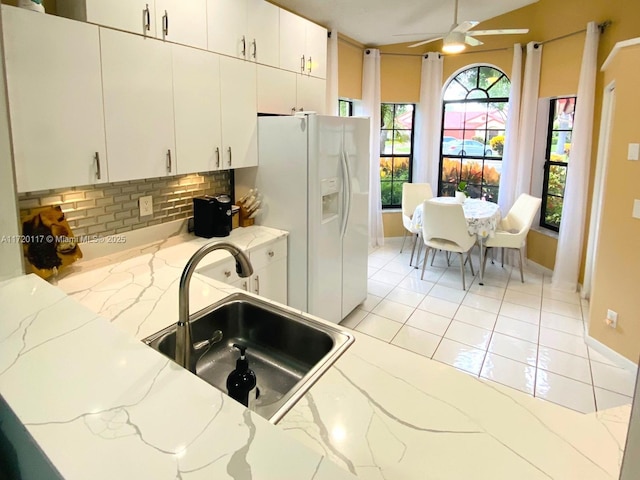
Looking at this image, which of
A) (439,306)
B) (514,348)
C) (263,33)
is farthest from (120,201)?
(514,348)

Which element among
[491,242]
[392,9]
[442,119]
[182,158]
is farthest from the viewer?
[442,119]

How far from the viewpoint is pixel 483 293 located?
4203 mm

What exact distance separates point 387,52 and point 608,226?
371 centimetres

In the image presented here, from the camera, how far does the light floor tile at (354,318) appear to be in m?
3.51

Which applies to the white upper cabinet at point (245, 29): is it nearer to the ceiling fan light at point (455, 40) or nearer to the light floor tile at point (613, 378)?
the ceiling fan light at point (455, 40)

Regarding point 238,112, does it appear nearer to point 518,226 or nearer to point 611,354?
point 611,354

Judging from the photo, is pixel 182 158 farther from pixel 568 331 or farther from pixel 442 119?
pixel 442 119

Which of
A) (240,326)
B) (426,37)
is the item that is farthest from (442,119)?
(240,326)

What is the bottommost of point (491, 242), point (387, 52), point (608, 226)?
point (491, 242)

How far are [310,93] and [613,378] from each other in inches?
122

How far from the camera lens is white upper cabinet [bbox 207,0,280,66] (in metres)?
2.55

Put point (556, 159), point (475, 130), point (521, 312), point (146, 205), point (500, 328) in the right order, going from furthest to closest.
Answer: point (475, 130), point (556, 159), point (521, 312), point (500, 328), point (146, 205)

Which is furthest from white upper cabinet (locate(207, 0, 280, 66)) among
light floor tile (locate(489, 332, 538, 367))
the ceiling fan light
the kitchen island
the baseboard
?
the baseboard

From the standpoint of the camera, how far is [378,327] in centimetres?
347
